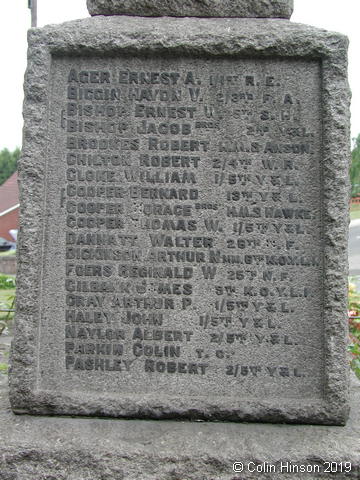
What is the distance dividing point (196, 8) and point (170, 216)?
1.12 metres

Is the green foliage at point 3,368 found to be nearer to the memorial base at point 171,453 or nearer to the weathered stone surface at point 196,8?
the memorial base at point 171,453

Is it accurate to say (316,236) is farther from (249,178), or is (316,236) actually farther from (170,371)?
(170,371)

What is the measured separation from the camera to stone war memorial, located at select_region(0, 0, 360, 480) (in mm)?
2520

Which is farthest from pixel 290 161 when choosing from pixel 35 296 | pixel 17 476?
pixel 17 476

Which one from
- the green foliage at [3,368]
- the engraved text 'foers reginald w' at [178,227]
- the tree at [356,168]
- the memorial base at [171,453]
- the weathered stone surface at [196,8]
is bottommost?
the memorial base at [171,453]

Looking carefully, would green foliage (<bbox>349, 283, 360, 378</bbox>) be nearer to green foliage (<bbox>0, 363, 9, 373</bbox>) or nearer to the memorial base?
the memorial base

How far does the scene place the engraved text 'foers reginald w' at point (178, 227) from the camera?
8.43 feet

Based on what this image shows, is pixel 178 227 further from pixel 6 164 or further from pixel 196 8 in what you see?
pixel 6 164

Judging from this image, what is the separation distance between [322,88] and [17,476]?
235 cm

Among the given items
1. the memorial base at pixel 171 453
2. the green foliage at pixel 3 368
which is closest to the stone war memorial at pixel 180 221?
the memorial base at pixel 171 453

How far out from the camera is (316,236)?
256 centimetres

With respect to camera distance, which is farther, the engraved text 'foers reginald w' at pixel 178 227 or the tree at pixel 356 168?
the tree at pixel 356 168

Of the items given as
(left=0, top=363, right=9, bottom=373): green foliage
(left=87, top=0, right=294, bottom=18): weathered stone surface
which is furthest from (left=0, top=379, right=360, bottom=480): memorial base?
(left=87, top=0, right=294, bottom=18): weathered stone surface

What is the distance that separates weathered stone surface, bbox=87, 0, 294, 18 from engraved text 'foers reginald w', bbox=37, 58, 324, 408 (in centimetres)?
30
